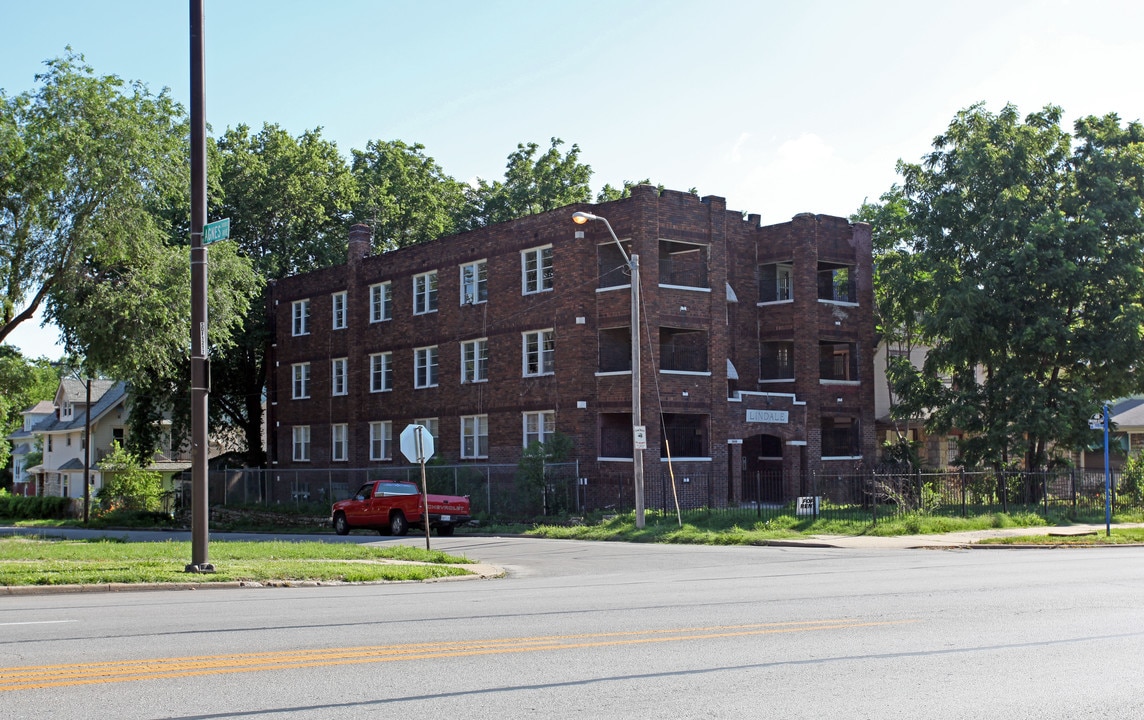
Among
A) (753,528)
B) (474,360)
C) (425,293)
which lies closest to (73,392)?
(425,293)

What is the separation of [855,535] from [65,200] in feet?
73.4

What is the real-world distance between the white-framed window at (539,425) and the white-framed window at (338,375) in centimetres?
1231

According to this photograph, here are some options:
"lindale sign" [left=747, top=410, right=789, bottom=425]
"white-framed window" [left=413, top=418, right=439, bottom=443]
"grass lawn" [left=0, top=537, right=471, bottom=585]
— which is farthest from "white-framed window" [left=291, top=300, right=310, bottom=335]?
"grass lawn" [left=0, top=537, right=471, bottom=585]

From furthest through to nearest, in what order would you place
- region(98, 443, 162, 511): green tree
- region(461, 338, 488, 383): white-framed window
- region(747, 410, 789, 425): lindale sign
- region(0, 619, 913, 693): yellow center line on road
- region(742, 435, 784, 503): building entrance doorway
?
1. region(98, 443, 162, 511): green tree
2. region(461, 338, 488, 383): white-framed window
3. region(742, 435, 784, 503): building entrance doorway
4. region(747, 410, 789, 425): lindale sign
5. region(0, 619, 913, 693): yellow center line on road

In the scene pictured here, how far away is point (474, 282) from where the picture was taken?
43.5 m

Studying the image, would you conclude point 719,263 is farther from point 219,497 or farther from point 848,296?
point 219,497

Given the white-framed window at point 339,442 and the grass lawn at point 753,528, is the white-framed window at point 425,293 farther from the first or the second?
the grass lawn at point 753,528

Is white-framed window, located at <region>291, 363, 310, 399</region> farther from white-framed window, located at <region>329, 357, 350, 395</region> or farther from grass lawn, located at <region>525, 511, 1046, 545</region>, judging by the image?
grass lawn, located at <region>525, 511, 1046, 545</region>

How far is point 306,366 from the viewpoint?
173 ft

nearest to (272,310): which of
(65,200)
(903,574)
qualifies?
(65,200)

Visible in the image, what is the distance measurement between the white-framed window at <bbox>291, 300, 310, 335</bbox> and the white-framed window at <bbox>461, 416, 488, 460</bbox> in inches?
492

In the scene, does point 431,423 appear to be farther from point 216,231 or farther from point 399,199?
point 216,231

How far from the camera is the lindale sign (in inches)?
1551

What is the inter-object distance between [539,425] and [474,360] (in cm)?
454
